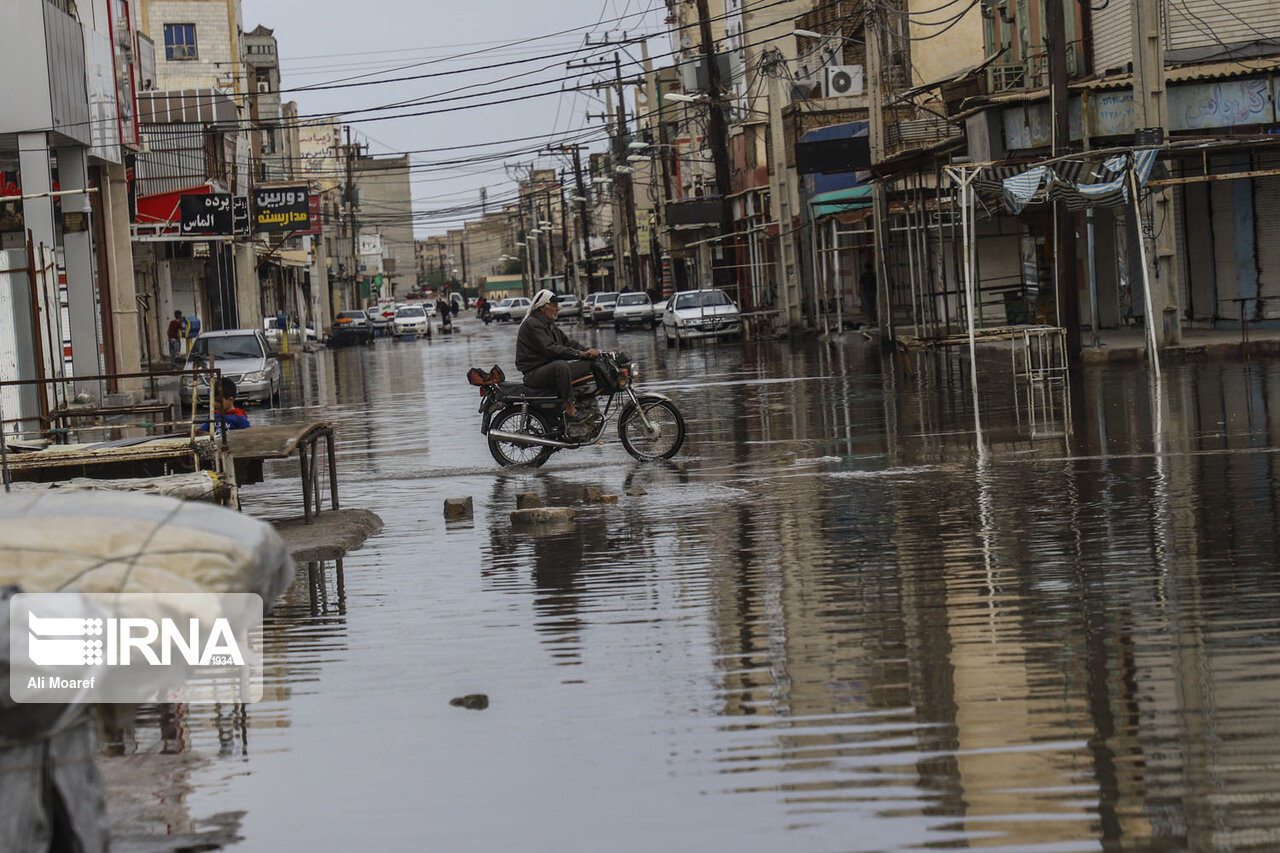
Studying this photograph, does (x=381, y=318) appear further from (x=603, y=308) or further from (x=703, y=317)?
(x=703, y=317)

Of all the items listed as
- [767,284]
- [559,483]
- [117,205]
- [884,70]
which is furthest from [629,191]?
[559,483]


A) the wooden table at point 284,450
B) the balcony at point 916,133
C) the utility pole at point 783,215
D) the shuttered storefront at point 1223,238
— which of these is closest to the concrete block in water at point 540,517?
the wooden table at point 284,450

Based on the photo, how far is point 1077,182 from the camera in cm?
2233

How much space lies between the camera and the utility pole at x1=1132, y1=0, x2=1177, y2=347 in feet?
80.6

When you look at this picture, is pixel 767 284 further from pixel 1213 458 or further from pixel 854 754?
pixel 854 754

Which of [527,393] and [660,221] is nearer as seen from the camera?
[527,393]

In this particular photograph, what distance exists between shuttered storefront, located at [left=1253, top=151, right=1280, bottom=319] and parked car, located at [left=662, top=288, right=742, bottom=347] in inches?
797

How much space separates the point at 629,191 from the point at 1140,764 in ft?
255

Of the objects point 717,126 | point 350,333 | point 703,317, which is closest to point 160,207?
point 703,317

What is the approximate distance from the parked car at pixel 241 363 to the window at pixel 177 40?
148 ft

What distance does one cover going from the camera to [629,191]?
269 ft

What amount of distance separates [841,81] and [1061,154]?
93.2 feet

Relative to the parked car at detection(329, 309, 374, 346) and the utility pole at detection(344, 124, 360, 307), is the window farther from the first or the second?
the utility pole at detection(344, 124, 360, 307)

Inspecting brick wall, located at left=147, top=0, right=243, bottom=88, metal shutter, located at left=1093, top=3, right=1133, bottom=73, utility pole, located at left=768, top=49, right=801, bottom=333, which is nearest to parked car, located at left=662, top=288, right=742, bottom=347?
utility pole, located at left=768, top=49, right=801, bottom=333
